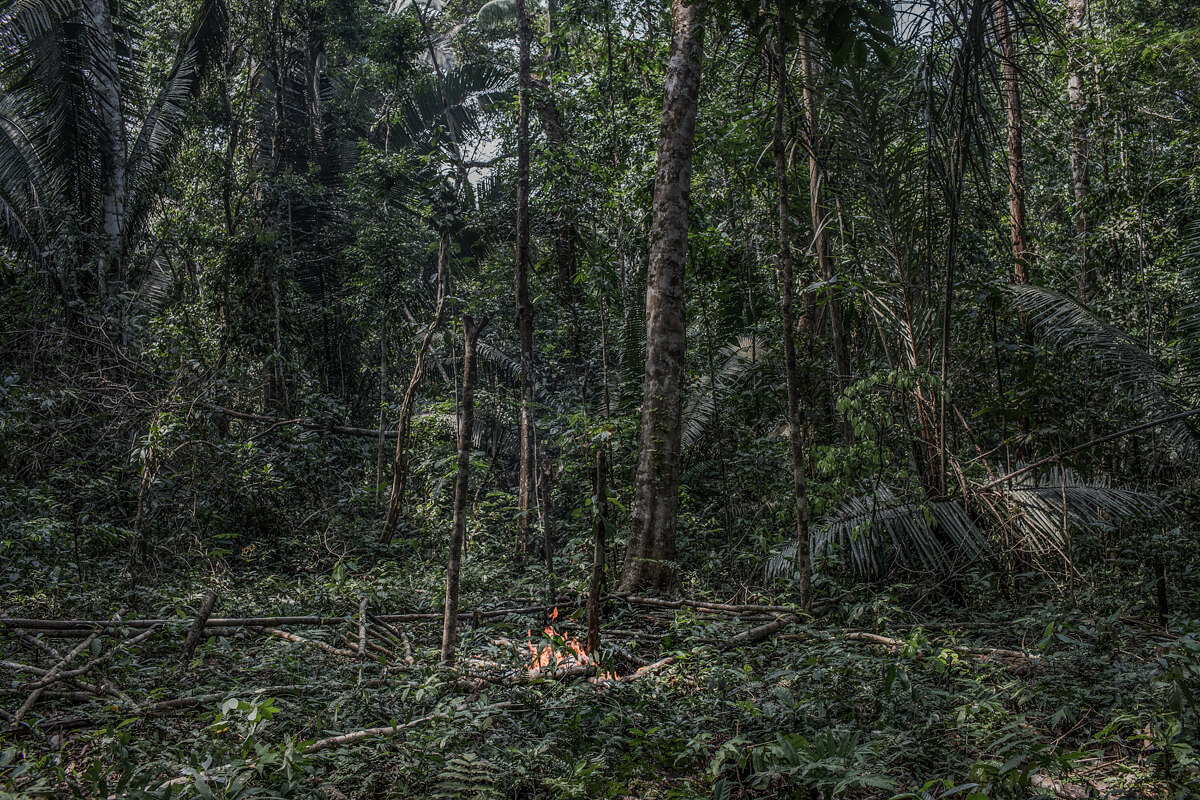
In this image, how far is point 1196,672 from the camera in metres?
2.94

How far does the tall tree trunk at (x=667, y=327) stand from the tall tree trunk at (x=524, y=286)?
1439mm

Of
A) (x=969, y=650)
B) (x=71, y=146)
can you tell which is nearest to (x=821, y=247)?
(x=969, y=650)

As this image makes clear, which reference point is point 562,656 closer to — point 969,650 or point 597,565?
point 597,565

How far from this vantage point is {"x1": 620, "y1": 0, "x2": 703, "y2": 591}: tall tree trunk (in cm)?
571

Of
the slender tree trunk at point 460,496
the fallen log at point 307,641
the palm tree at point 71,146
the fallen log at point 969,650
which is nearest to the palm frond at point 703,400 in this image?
the fallen log at point 969,650

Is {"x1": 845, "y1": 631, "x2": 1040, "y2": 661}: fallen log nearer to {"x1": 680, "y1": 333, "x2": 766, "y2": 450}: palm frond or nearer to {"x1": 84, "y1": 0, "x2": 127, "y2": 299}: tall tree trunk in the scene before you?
{"x1": 680, "y1": 333, "x2": 766, "y2": 450}: palm frond

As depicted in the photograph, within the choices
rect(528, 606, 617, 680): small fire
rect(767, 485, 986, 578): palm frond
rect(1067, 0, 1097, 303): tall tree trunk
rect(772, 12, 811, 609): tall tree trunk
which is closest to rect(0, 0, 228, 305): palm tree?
rect(528, 606, 617, 680): small fire

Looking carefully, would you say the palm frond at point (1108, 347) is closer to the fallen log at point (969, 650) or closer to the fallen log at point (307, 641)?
the fallen log at point (969, 650)

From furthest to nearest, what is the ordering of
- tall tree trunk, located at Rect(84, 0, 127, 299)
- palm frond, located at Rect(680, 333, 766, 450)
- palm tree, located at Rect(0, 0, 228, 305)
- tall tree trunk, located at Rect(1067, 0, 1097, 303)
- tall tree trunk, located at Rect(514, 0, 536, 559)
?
tall tree trunk, located at Rect(84, 0, 127, 299)
palm tree, located at Rect(0, 0, 228, 305)
palm frond, located at Rect(680, 333, 766, 450)
tall tree trunk, located at Rect(1067, 0, 1097, 303)
tall tree trunk, located at Rect(514, 0, 536, 559)

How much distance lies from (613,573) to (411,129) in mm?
15437

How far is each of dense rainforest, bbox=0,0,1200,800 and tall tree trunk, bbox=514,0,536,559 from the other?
78 millimetres

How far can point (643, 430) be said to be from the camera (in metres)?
5.89

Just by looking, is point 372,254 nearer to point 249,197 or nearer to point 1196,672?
point 249,197

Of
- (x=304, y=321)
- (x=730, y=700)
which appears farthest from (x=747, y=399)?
(x=304, y=321)
